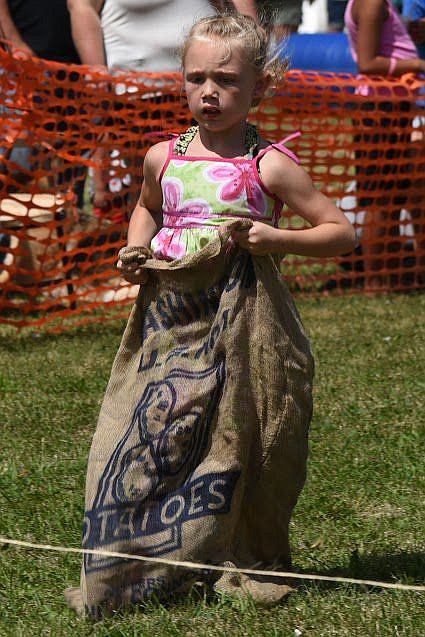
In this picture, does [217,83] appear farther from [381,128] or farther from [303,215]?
[381,128]

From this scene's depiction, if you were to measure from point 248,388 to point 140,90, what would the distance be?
4.08 metres

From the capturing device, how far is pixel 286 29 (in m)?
3.93

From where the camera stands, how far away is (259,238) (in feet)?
10.7

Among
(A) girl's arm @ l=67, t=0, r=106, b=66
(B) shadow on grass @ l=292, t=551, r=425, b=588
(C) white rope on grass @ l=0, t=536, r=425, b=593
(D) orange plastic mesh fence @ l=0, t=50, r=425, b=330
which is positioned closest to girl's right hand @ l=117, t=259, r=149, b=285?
(C) white rope on grass @ l=0, t=536, r=425, b=593

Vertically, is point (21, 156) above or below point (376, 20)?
below

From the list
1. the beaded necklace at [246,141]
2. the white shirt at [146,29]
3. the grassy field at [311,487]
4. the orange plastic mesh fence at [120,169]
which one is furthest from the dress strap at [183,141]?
the white shirt at [146,29]

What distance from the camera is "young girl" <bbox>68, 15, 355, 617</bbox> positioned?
132 inches

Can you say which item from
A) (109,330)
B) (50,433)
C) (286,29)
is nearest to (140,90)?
(109,330)

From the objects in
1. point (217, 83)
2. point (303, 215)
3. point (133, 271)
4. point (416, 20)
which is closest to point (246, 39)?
point (217, 83)

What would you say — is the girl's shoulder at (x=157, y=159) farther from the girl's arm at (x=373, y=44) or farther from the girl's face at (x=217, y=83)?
the girl's arm at (x=373, y=44)

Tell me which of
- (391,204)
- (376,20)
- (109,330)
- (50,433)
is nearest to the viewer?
(50,433)

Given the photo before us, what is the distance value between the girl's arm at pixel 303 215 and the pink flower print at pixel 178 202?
156mm

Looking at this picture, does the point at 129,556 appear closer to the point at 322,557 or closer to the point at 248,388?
the point at 248,388

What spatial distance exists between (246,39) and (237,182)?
0.40 meters
